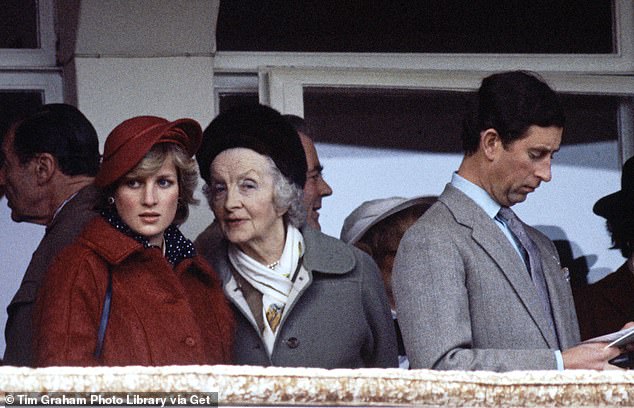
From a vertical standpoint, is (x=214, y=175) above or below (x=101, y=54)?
below

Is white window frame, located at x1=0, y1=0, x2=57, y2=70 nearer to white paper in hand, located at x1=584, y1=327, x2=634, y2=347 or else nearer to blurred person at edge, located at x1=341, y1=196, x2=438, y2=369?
blurred person at edge, located at x1=341, y1=196, x2=438, y2=369

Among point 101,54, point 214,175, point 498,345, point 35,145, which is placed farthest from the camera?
point 101,54

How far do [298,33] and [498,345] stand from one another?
103 inches

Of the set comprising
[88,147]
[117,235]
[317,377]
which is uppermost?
[88,147]

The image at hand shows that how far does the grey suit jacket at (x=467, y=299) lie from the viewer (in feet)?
13.5

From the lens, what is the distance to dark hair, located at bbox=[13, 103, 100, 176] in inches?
205

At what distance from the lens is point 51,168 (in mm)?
5230

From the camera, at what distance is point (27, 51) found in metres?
6.38

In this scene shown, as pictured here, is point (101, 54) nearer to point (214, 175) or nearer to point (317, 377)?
point (214, 175)

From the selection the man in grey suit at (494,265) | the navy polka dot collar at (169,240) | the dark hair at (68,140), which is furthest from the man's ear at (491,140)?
the dark hair at (68,140)

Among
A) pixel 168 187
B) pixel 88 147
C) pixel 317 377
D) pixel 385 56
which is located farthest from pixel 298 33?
pixel 317 377

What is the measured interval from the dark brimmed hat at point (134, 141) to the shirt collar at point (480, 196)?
764 millimetres

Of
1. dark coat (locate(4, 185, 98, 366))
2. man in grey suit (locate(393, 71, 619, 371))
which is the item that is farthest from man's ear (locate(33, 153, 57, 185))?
man in grey suit (locate(393, 71, 619, 371))

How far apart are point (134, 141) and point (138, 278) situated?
384mm
